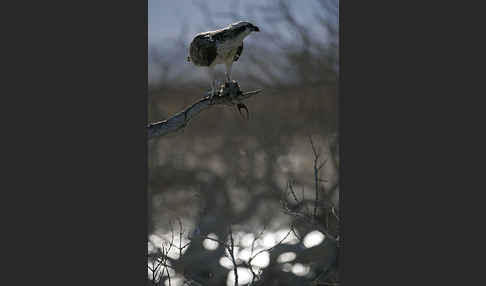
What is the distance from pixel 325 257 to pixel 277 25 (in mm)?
1576

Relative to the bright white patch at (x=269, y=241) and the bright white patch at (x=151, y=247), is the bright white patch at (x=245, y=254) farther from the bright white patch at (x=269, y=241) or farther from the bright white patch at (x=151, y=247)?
the bright white patch at (x=151, y=247)

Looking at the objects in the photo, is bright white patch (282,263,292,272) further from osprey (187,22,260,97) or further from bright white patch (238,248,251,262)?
osprey (187,22,260,97)

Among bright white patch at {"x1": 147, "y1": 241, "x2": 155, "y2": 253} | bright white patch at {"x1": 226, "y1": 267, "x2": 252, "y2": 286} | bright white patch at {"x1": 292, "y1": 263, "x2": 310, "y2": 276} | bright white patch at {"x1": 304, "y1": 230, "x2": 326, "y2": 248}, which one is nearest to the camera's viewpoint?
bright white patch at {"x1": 147, "y1": 241, "x2": 155, "y2": 253}

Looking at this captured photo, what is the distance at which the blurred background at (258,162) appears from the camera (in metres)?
3.43

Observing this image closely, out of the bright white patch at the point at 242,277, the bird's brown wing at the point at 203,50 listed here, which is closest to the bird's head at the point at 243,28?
the bird's brown wing at the point at 203,50

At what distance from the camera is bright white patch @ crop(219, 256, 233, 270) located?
3.70 meters

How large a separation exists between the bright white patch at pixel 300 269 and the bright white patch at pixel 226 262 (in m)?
0.43

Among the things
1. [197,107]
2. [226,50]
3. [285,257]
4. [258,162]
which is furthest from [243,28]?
[285,257]

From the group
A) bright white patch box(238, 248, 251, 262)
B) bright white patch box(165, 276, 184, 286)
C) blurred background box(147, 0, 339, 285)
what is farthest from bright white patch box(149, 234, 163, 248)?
bright white patch box(238, 248, 251, 262)

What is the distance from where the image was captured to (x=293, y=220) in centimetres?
366

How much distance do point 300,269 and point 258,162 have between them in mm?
777

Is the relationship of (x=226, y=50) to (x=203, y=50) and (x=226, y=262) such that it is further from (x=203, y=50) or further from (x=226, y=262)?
(x=226, y=262)

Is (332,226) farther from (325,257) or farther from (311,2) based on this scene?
(311,2)

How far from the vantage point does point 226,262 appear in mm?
3758
